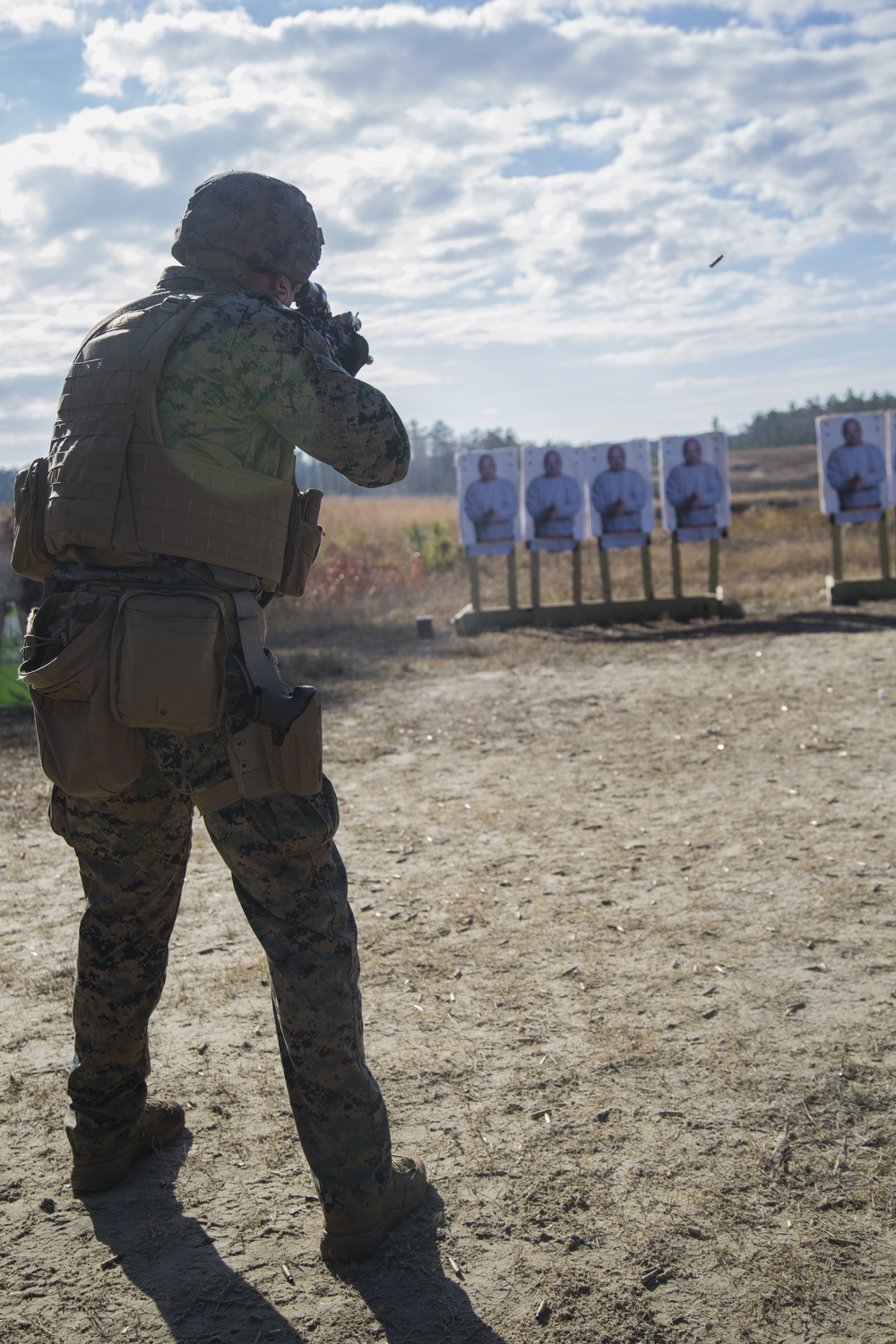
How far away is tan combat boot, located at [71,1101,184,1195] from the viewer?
2193mm

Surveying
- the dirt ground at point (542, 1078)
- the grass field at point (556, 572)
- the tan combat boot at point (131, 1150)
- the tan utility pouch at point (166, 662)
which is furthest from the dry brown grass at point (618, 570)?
the tan utility pouch at point (166, 662)

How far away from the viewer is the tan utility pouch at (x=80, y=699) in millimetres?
1878

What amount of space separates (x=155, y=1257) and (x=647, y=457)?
1055 cm

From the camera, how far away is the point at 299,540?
2.10 meters

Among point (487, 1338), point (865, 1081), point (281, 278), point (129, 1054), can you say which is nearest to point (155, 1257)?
point (129, 1054)

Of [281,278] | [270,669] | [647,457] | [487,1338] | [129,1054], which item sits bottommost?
[487,1338]

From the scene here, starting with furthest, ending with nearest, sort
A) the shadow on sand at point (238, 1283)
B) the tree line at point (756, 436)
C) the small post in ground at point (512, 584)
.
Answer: the tree line at point (756, 436) < the small post in ground at point (512, 584) < the shadow on sand at point (238, 1283)

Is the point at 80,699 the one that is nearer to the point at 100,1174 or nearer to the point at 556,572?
the point at 100,1174

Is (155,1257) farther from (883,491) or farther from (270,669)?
(883,491)

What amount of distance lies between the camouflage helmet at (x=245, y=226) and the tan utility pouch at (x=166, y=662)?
0.70m

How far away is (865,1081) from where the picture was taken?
8.04 feet

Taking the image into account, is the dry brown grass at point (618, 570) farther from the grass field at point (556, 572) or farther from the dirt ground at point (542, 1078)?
the dirt ground at point (542, 1078)

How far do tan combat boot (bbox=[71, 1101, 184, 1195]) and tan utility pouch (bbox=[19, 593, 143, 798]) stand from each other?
2.70ft

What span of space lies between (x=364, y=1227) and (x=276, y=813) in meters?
0.80
